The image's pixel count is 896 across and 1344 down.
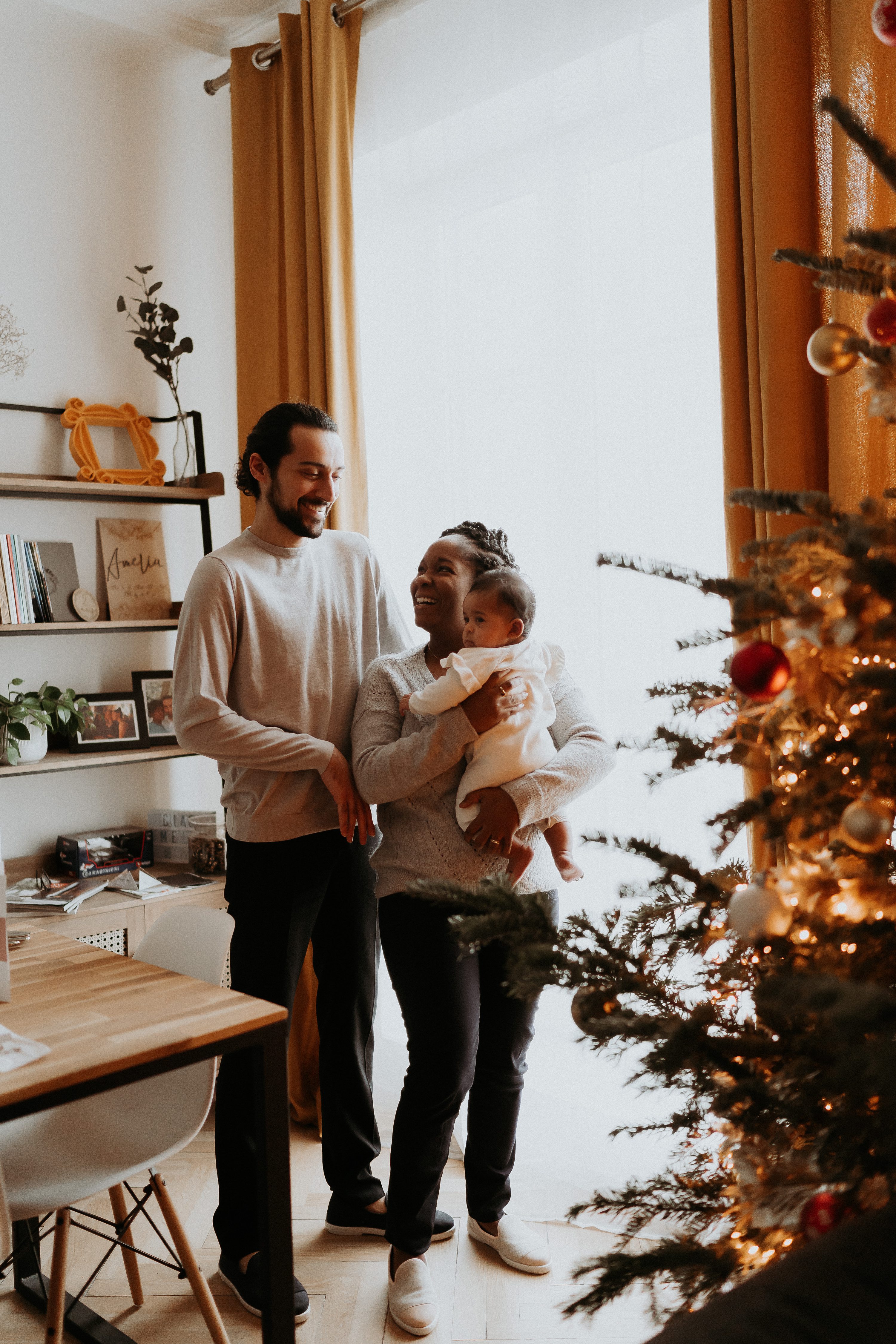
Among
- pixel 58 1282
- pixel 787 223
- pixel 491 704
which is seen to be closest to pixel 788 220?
pixel 787 223

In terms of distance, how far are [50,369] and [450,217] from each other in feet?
4.08

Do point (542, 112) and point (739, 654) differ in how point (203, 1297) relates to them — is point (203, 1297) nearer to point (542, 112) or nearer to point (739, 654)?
point (739, 654)

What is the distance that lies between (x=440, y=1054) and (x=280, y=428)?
50.8 inches

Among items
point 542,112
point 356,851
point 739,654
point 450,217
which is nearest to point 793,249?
point 739,654

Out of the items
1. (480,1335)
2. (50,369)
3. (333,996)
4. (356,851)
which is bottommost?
(480,1335)

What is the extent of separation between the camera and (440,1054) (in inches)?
79.1

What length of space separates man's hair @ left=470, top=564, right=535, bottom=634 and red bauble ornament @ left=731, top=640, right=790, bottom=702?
1.02 metres

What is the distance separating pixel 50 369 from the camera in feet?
10.4

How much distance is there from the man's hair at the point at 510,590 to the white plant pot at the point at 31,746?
1.52 metres

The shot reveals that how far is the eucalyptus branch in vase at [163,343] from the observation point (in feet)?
10.4

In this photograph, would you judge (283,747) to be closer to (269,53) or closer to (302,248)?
(302,248)

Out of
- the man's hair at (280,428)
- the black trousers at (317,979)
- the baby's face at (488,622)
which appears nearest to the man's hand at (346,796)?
the black trousers at (317,979)

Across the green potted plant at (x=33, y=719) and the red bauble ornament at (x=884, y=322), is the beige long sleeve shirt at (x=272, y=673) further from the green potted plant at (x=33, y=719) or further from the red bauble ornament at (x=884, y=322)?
the red bauble ornament at (x=884, y=322)

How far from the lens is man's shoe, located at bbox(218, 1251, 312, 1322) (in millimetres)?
2102
